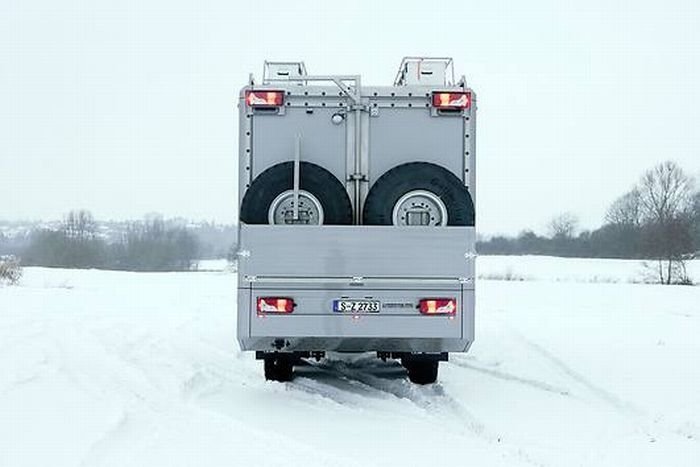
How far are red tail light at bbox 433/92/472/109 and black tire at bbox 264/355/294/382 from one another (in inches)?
127

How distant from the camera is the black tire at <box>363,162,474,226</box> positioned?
8555mm

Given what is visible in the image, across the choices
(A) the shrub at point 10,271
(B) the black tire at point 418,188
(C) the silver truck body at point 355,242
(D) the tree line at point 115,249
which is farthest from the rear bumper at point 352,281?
(D) the tree line at point 115,249

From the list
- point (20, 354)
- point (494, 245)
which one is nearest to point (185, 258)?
point (494, 245)

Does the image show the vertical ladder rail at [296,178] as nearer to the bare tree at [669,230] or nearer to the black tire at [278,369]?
the black tire at [278,369]

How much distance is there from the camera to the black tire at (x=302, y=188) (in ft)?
28.1

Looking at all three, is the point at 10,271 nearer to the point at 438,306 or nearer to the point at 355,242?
the point at 355,242

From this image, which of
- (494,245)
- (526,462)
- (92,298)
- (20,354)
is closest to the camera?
(526,462)

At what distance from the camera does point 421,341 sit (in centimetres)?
861

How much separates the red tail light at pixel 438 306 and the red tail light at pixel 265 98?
2.50 m

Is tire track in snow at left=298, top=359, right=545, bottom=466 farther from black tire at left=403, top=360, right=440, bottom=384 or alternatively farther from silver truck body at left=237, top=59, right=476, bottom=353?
silver truck body at left=237, top=59, right=476, bottom=353

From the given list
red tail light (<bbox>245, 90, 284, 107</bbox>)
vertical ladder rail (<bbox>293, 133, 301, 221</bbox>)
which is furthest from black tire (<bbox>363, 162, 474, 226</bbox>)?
red tail light (<bbox>245, 90, 284, 107</bbox>)

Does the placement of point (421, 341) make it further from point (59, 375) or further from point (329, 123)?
point (59, 375)

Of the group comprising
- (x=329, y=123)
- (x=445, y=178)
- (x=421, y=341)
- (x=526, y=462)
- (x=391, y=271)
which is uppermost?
(x=329, y=123)

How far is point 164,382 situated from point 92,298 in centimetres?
1769
